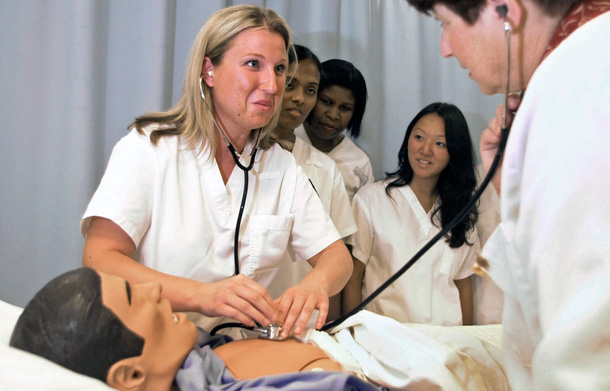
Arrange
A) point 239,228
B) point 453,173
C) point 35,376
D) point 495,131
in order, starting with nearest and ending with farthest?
1. point 35,376
2. point 495,131
3. point 239,228
4. point 453,173

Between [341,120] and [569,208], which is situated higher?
[341,120]

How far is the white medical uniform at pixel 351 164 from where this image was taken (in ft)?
7.95

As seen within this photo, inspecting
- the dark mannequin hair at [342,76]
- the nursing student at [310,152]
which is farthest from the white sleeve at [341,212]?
the dark mannequin hair at [342,76]

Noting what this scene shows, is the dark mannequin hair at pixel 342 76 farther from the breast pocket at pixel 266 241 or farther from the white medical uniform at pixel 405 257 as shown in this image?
the breast pocket at pixel 266 241

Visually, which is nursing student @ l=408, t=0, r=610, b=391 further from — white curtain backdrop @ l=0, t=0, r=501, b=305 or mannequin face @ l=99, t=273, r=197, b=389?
white curtain backdrop @ l=0, t=0, r=501, b=305

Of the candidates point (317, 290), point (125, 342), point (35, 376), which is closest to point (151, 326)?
point (125, 342)

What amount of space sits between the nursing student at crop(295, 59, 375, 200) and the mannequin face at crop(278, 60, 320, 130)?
0.45 feet

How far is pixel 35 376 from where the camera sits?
79 centimetres

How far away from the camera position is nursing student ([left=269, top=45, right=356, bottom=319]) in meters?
2.14

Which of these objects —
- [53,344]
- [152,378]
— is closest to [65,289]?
[53,344]

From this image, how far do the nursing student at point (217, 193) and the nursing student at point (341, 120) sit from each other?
706 millimetres

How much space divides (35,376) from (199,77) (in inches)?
38.4

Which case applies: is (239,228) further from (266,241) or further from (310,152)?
(310,152)

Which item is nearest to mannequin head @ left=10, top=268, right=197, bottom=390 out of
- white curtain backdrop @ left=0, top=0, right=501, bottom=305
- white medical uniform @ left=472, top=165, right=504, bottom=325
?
white curtain backdrop @ left=0, top=0, right=501, bottom=305
